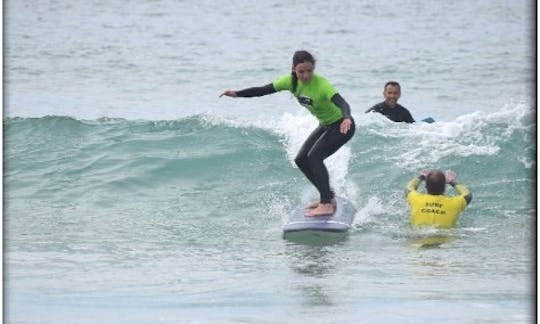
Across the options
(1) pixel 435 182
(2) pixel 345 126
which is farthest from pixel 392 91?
(2) pixel 345 126

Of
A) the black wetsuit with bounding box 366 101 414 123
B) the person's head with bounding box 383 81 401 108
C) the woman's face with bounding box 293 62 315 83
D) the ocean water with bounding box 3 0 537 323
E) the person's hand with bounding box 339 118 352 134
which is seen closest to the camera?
the ocean water with bounding box 3 0 537 323

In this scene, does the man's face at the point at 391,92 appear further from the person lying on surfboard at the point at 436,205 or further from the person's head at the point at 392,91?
the person lying on surfboard at the point at 436,205

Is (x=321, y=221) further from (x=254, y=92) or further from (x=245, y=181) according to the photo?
(x=245, y=181)

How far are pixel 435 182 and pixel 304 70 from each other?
1575 mm

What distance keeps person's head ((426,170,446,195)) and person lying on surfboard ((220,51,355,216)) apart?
0.81m

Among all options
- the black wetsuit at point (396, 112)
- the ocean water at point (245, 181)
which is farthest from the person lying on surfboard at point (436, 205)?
the black wetsuit at point (396, 112)

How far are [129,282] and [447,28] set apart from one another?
2128cm

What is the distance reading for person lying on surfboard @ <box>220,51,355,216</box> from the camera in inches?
376

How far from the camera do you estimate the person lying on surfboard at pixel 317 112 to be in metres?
9.55

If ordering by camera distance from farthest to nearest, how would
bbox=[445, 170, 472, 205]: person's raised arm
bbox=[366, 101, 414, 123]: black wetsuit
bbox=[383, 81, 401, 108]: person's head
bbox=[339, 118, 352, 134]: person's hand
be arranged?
bbox=[366, 101, 414, 123]: black wetsuit
bbox=[383, 81, 401, 108]: person's head
bbox=[445, 170, 472, 205]: person's raised arm
bbox=[339, 118, 352, 134]: person's hand

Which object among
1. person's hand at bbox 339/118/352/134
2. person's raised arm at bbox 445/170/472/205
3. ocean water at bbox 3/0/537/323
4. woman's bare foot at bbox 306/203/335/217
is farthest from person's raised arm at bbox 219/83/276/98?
person's raised arm at bbox 445/170/472/205

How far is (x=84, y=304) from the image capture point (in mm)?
7441

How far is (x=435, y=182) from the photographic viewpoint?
9891 millimetres

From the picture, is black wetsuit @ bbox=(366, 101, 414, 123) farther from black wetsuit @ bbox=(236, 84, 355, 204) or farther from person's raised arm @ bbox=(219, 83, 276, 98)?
person's raised arm @ bbox=(219, 83, 276, 98)
